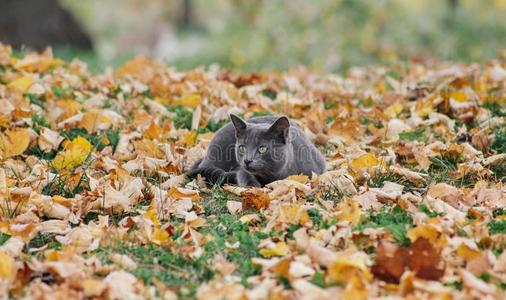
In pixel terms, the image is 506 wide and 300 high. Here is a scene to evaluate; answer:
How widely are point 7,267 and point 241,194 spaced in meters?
1.56

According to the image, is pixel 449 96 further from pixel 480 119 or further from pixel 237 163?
pixel 237 163

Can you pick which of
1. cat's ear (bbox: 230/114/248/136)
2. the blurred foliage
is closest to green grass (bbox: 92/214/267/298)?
cat's ear (bbox: 230/114/248/136)

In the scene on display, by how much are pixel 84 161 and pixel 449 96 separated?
3.02 m

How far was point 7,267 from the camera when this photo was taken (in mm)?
3193

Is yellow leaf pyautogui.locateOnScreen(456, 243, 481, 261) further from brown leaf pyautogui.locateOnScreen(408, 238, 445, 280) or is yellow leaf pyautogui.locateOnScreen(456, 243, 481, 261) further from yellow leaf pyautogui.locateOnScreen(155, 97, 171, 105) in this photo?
yellow leaf pyautogui.locateOnScreen(155, 97, 171, 105)

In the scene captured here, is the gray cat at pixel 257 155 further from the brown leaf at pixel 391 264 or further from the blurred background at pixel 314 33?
the blurred background at pixel 314 33

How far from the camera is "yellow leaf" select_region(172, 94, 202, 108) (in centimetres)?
636

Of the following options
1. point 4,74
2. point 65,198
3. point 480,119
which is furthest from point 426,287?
point 4,74

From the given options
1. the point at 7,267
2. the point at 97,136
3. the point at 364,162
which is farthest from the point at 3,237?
the point at 364,162

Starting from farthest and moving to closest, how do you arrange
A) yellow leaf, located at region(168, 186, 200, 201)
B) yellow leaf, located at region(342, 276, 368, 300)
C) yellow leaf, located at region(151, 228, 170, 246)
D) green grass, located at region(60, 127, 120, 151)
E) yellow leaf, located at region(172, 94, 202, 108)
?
1. yellow leaf, located at region(172, 94, 202, 108)
2. green grass, located at region(60, 127, 120, 151)
3. yellow leaf, located at region(168, 186, 200, 201)
4. yellow leaf, located at region(151, 228, 170, 246)
5. yellow leaf, located at region(342, 276, 368, 300)

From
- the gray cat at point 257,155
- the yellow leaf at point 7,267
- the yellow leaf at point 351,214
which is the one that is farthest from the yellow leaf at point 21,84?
the yellow leaf at point 351,214

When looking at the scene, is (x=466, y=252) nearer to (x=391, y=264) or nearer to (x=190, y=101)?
(x=391, y=264)

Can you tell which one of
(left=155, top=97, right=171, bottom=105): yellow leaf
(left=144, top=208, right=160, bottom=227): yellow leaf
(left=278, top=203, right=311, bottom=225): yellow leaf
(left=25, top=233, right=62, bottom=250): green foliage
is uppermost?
(left=278, top=203, right=311, bottom=225): yellow leaf

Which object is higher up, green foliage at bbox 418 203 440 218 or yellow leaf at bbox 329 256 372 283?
yellow leaf at bbox 329 256 372 283
